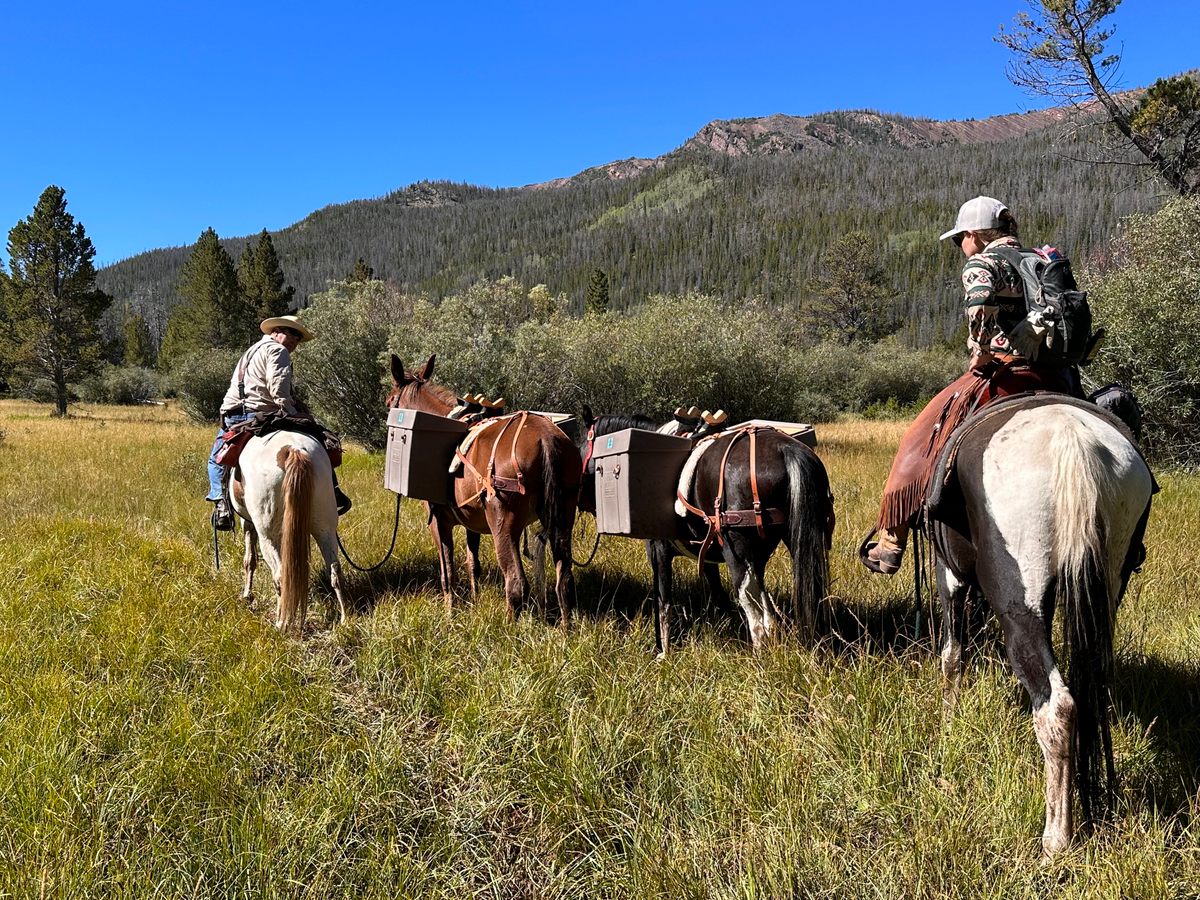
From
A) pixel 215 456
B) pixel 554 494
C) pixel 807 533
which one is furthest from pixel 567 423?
pixel 215 456

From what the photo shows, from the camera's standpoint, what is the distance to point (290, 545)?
5078 mm

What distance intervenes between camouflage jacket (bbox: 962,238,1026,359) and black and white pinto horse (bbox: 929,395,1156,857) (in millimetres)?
689

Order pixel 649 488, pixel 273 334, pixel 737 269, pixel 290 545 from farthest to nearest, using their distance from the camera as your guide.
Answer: pixel 737 269, pixel 273 334, pixel 290 545, pixel 649 488

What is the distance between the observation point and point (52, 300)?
33.7 metres

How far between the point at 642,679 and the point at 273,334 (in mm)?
4877

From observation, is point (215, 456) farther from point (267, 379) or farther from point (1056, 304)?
point (1056, 304)

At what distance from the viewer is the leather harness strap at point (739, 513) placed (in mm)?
4246

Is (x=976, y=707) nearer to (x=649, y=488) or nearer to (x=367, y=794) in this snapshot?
(x=649, y=488)

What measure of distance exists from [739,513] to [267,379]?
4.43 meters

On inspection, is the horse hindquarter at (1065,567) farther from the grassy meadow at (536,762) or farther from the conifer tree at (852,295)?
the conifer tree at (852,295)

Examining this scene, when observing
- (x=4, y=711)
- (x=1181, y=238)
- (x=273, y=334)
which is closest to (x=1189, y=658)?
(x=4, y=711)

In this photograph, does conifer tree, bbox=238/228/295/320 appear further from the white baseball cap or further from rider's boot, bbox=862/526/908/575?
the white baseball cap

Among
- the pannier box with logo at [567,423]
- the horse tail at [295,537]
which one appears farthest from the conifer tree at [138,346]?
the pannier box with logo at [567,423]

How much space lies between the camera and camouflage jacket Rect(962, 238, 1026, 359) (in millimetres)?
3141
